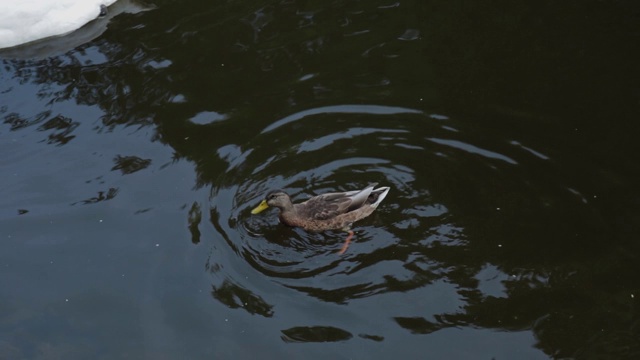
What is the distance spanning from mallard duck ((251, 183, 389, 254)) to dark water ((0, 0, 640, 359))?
0.12 meters

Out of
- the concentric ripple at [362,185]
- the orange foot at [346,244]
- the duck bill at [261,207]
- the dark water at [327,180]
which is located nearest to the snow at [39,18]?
the dark water at [327,180]

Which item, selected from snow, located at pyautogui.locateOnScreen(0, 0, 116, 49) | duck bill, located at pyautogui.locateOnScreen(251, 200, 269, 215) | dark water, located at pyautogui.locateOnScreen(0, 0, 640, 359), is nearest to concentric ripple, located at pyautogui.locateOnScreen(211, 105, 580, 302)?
dark water, located at pyautogui.locateOnScreen(0, 0, 640, 359)

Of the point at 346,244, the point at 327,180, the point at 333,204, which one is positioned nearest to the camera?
the point at 346,244

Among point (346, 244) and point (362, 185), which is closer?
point (346, 244)

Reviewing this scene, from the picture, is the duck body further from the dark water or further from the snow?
the snow

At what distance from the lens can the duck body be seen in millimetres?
7301

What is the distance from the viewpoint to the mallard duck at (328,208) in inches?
287

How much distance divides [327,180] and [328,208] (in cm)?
59

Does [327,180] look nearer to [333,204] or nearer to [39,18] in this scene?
[333,204]

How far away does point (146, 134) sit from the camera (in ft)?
28.3

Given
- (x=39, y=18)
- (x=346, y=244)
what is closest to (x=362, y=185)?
(x=346, y=244)

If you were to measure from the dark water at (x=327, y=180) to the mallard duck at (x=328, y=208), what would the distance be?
0.12 metres

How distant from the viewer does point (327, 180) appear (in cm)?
787

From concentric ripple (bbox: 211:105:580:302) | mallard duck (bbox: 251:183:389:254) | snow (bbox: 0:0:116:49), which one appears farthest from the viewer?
snow (bbox: 0:0:116:49)
